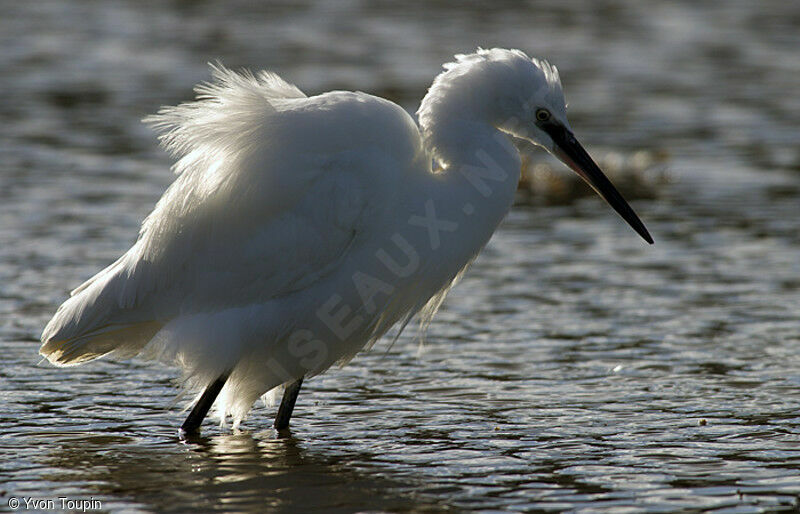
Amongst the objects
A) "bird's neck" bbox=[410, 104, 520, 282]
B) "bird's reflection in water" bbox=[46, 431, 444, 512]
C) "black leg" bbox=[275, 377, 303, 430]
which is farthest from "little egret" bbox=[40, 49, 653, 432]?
"bird's reflection in water" bbox=[46, 431, 444, 512]

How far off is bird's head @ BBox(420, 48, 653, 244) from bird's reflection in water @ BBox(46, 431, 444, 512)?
1.81m

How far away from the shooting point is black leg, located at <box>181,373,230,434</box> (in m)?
6.54

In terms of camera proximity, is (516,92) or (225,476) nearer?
(225,476)

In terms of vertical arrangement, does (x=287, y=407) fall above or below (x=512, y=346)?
above

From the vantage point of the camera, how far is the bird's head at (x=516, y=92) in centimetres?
630

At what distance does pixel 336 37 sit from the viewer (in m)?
20.1

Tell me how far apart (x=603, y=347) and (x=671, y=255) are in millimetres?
2381

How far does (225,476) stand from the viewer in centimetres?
602

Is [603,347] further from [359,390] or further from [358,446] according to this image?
[358,446]

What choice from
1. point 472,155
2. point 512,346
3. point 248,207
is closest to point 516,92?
point 472,155

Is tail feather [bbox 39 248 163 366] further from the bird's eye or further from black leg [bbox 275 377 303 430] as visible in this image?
the bird's eye

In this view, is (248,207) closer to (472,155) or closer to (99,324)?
(99,324)

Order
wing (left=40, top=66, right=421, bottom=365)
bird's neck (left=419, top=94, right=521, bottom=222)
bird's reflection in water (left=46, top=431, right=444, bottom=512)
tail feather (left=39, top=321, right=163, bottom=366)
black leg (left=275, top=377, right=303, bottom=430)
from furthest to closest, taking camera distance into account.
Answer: black leg (left=275, top=377, right=303, bottom=430), tail feather (left=39, top=321, right=163, bottom=366), bird's neck (left=419, top=94, right=521, bottom=222), wing (left=40, top=66, right=421, bottom=365), bird's reflection in water (left=46, top=431, right=444, bottom=512)

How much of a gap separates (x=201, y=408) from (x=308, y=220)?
1181mm
